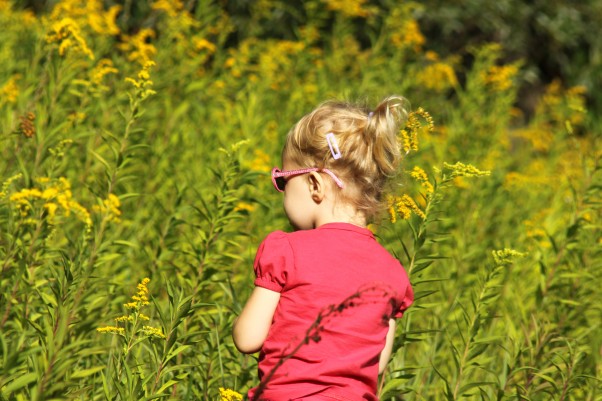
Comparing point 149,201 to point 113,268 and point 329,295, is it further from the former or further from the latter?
point 329,295

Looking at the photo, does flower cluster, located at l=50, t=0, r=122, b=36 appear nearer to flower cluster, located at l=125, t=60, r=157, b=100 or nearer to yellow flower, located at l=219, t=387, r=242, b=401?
flower cluster, located at l=125, t=60, r=157, b=100

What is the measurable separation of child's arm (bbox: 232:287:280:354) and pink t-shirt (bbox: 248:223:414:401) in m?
0.02

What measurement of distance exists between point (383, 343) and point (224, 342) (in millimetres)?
813

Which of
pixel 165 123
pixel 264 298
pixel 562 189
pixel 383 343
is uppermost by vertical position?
pixel 264 298

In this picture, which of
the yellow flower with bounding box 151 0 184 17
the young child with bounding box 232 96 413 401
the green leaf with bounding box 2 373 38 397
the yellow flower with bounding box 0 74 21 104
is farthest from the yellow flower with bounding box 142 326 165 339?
the yellow flower with bounding box 151 0 184 17

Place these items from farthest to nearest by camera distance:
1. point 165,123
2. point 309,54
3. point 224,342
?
point 309,54 < point 165,123 < point 224,342

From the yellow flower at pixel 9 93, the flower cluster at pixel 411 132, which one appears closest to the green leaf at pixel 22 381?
the flower cluster at pixel 411 132

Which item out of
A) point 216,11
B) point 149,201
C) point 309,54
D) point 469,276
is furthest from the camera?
point 309,54

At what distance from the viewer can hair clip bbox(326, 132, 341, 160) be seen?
8.34 feet

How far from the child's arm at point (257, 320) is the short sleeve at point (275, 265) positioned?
A: 2 cm

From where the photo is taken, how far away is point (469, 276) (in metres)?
4.15

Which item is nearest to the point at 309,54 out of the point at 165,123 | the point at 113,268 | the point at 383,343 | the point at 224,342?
the point at 165,123

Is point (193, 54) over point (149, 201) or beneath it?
over

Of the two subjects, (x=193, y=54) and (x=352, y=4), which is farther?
(x=352, y=4)
